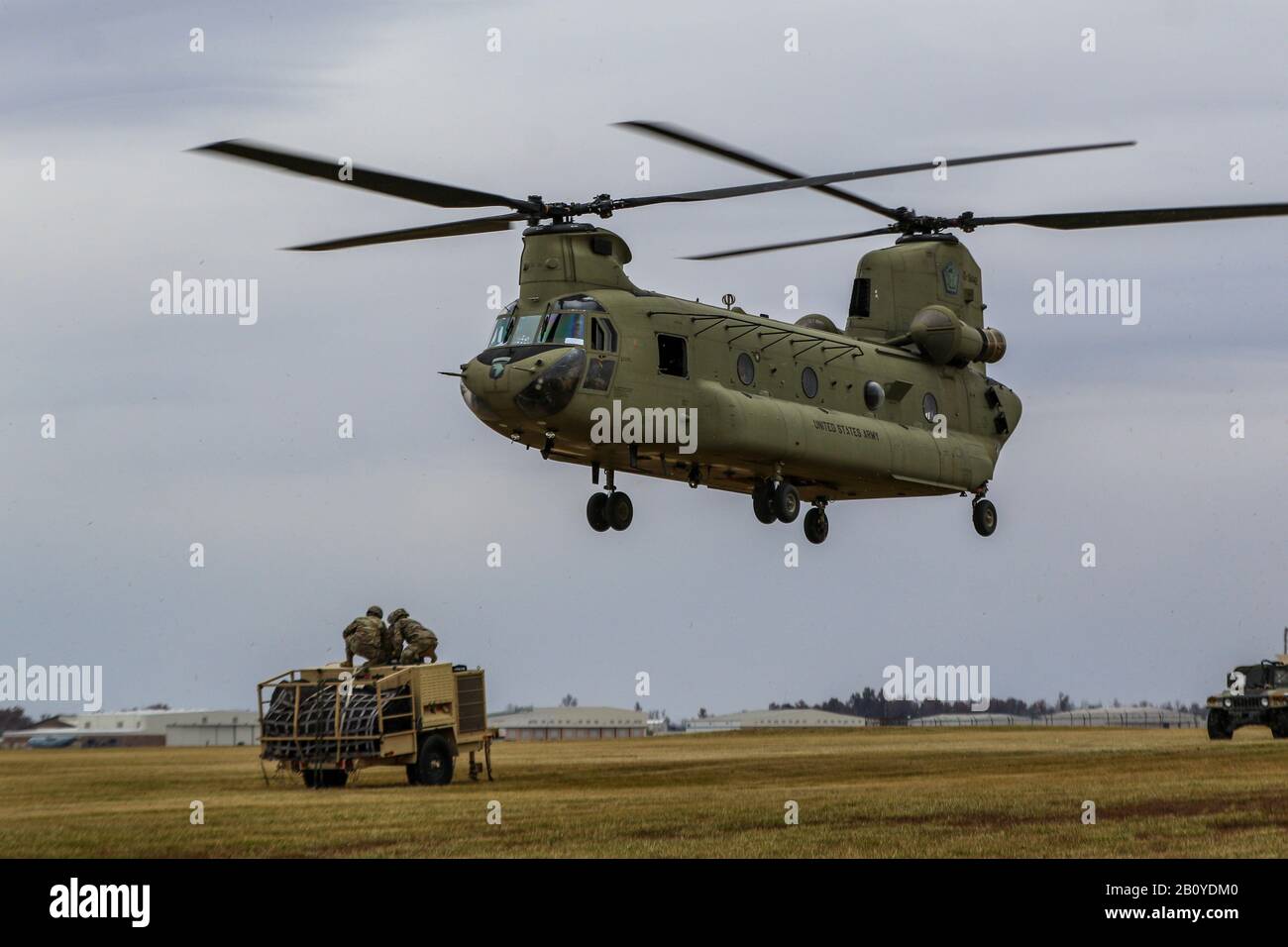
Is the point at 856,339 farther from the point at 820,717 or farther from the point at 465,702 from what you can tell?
the point at 820,717

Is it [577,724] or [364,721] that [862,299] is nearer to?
[364,721]

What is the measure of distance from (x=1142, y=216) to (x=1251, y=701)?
14.7 metres

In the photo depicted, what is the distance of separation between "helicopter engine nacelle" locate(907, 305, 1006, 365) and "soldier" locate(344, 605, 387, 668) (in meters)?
10.6

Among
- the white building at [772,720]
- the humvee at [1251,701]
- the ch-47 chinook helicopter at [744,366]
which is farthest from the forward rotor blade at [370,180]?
the white building at [772,720]

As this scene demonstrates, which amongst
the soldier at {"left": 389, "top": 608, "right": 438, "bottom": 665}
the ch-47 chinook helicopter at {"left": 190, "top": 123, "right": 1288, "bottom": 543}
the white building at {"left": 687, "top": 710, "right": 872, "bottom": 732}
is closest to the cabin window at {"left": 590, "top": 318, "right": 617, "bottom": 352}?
the ch-47 chinook helicopter at {"left": 190, "top": 123, "right": 1288, "bottom": 543}

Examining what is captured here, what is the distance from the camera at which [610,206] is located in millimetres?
26578

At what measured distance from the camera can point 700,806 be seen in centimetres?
2355

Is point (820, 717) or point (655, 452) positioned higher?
point (655, 452)

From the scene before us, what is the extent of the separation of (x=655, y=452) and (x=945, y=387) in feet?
24.9

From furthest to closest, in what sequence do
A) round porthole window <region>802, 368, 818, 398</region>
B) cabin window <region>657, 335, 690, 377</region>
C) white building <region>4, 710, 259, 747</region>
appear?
white building <region>4, 710, 259, 747</region> → round porthole window <region>802, 368, 818, 398</region> → cabin window <region>657, 335, 690, 377</region>
